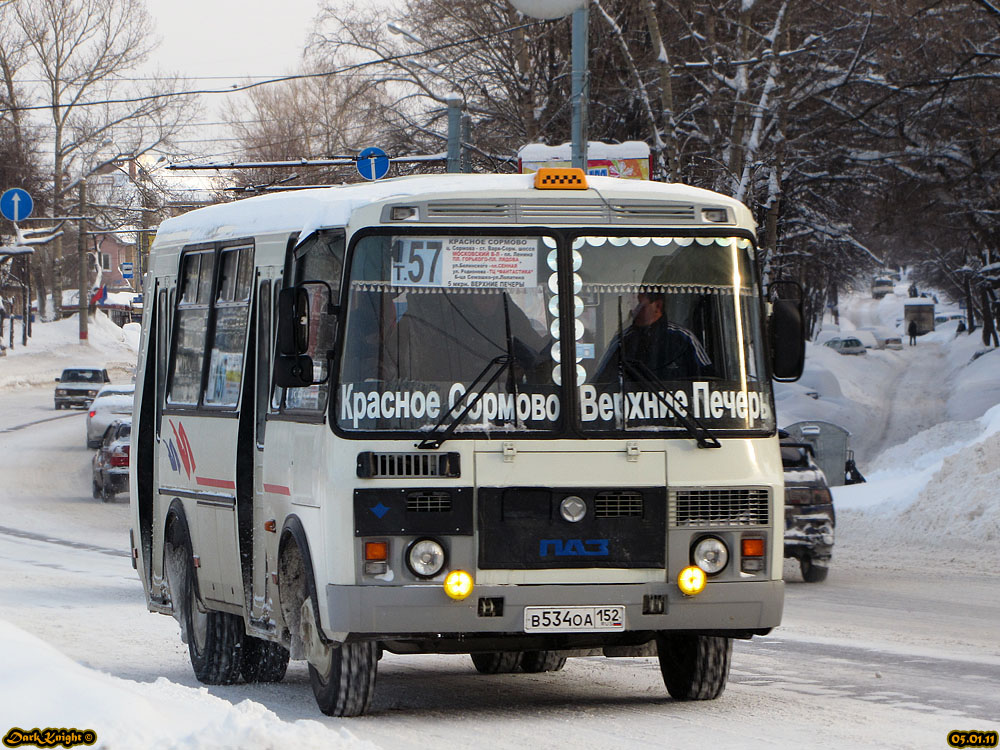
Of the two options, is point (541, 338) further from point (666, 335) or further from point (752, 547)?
point (752, 547)

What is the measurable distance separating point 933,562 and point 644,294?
11.9m

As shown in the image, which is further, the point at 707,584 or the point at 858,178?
the point at 858,178

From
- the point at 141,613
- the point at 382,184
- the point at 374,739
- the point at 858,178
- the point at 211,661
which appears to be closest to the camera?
the point at 374,739

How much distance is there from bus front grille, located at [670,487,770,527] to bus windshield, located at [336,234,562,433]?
714mm

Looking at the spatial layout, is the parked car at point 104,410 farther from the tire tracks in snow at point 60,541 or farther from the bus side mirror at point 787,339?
the bus side mirror at point 787,339

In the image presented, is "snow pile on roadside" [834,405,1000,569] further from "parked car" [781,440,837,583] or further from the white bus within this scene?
the white bus

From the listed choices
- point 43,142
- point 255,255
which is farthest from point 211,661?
point 43,142

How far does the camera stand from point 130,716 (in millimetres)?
5809

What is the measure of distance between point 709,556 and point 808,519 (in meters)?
9.17

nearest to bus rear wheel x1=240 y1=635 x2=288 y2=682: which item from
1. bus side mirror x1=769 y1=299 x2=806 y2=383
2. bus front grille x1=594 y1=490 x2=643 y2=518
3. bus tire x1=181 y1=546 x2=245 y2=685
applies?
bus tire x1=181 y1=546 x2=245 y2=685

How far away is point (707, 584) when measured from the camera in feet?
Answer: 26.6

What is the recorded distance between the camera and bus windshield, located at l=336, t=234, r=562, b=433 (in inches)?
315

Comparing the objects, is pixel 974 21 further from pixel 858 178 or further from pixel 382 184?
pixel 382 184

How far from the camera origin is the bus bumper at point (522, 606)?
7840 millimetres
